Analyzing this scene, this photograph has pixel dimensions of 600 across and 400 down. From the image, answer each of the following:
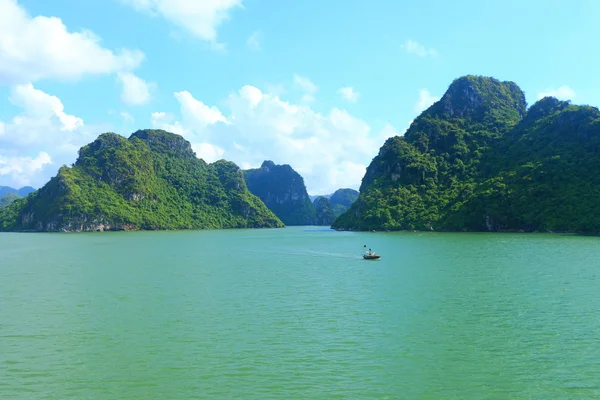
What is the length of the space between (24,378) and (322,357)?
1213 centimetres

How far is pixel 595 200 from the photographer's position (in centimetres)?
10431

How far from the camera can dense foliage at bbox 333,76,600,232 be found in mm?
115594

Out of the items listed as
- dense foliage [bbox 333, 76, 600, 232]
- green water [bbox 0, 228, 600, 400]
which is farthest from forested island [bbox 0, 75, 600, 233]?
green water [bbox 0, 228, 600, 400]

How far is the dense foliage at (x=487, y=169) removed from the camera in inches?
4551

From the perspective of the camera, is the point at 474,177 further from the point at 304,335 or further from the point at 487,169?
the point at 304,335

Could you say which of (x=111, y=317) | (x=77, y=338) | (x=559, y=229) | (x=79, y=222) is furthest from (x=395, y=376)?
(x=79, y=222)

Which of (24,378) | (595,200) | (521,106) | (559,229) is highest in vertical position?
(521,106)

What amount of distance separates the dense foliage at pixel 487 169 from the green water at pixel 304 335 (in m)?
79.9

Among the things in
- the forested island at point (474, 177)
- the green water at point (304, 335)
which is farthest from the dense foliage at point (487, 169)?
the green water at point (304, 335)

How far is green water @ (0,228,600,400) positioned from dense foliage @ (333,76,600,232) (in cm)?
7994

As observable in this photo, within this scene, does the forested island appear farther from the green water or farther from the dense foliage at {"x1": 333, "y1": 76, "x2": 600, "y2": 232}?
the green water

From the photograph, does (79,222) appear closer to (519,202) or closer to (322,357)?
(519,202)

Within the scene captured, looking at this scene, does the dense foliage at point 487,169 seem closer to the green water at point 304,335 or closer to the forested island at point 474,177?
the forested island at point 474,177

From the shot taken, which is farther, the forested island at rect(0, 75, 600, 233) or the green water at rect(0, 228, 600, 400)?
the forested island at rect(0, 75, 600, 233)
